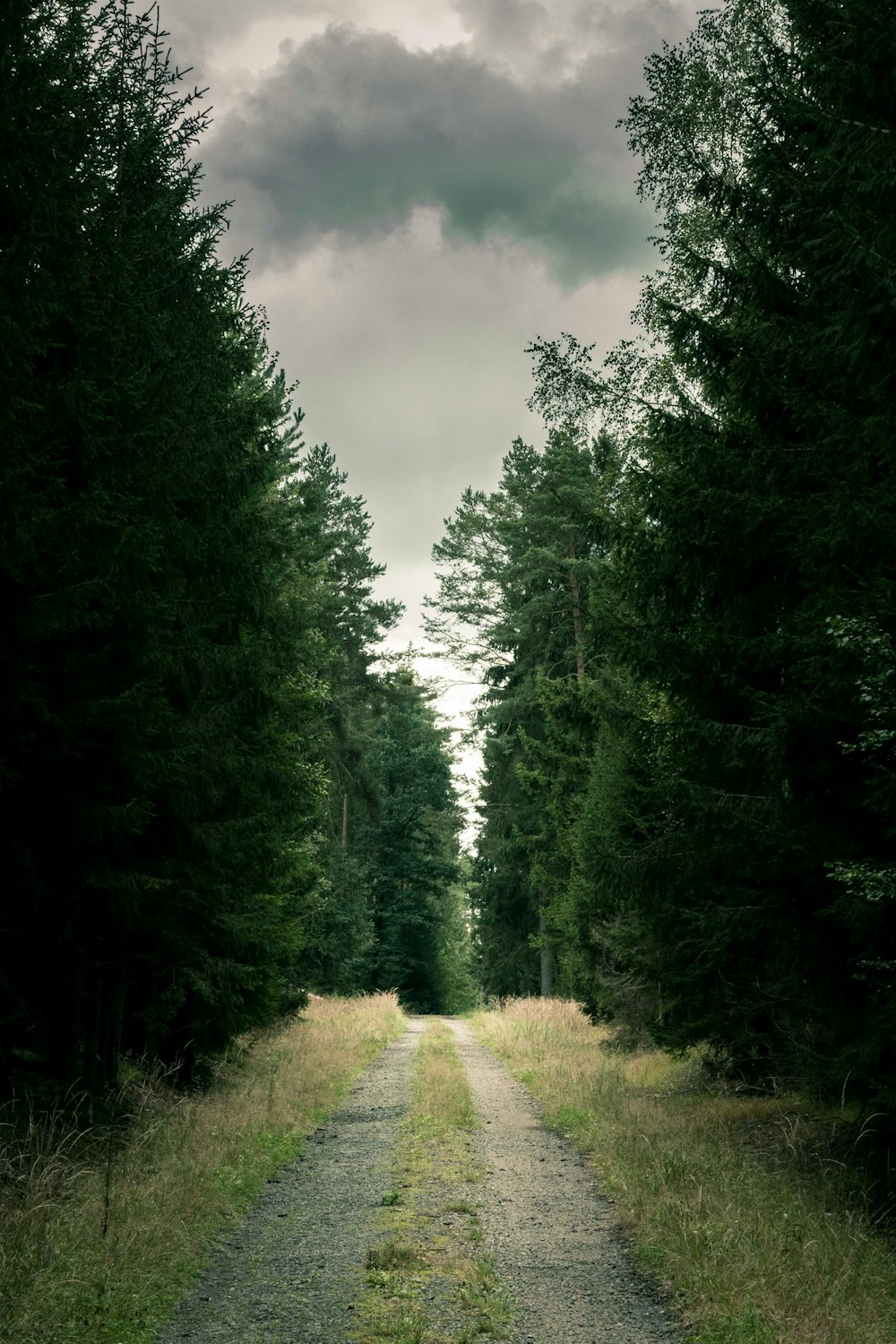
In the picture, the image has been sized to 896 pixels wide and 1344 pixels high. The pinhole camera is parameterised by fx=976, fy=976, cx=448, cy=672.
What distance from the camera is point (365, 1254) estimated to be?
20.9 ft

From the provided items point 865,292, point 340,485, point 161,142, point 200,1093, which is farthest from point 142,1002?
point 340,485

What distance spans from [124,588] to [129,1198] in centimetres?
472

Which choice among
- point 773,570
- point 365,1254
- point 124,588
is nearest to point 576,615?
point 773,570

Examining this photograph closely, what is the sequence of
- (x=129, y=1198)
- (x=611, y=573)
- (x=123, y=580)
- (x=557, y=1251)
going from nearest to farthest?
(x=557, y=1251) → (x=129, y=1198) → (x=123, y=580) → (x=611, y=573)

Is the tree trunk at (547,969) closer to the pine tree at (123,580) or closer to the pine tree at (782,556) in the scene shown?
the pine tree at (123,580)

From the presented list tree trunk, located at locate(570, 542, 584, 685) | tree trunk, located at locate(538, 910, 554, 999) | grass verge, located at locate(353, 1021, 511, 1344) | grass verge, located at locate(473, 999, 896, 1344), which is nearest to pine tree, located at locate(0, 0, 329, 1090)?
grass verge, located at locate(353, 1021, 511, 1344)

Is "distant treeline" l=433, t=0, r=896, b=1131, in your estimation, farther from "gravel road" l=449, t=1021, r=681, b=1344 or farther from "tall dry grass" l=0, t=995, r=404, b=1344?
"tall dry grass" l=0, t=995, r=404, b=1344

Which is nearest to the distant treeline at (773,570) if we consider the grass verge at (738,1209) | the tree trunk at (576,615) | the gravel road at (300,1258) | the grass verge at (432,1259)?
the grass verge at (738,1209)

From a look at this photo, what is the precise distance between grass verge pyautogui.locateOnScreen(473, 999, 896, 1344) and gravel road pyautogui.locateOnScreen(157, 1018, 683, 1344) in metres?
0.27

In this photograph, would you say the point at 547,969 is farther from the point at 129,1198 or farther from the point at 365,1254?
the point at 365,1254

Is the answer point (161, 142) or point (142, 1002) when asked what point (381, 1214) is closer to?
Answer: point (142, 1002)

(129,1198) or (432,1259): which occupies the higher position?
(129,1198)

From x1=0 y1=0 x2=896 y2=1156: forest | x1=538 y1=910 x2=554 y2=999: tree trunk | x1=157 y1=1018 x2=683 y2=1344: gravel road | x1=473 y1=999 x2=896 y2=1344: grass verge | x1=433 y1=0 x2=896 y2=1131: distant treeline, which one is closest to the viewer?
x1=473 y1=999 x2=896 y2=1344: grass verge

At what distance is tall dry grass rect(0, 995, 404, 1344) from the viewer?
5070 millimetres
